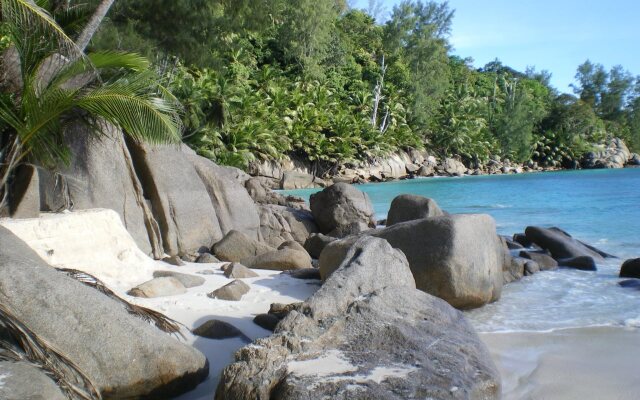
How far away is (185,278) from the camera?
20.8 feet

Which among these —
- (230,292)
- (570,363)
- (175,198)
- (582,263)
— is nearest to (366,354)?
(570,363)

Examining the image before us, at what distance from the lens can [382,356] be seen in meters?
3.45

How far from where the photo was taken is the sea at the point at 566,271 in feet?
20.3

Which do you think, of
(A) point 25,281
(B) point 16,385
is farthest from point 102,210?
(B) point 16,385

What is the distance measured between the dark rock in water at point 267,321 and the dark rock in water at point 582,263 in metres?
6.25

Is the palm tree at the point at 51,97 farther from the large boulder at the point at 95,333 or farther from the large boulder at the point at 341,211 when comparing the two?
the large boulder at the point at 341,211

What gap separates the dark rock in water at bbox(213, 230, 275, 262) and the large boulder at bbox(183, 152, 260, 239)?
1042 millimetres

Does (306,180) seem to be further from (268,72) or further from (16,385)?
(16,385)

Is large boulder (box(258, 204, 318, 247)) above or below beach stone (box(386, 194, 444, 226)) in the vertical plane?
below

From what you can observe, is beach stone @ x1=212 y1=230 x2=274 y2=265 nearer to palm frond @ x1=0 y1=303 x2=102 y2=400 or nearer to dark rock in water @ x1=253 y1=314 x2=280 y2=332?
dark rock in water @ x1=253 y1=314 x2=280 y2=332

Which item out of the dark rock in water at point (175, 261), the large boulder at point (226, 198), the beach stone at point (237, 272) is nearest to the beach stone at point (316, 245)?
the large boulder at point (226, 198)

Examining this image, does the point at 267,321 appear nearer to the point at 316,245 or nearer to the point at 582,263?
the point at 316,245

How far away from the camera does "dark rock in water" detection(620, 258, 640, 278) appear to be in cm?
857

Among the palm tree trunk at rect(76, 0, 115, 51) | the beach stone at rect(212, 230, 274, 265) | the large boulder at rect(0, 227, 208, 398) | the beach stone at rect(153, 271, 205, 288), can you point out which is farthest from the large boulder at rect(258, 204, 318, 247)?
the large boulder at rect(0, 227, 208, 398)
